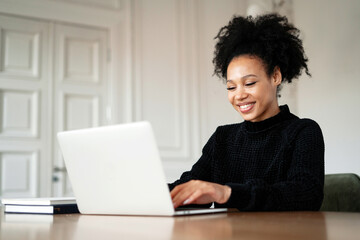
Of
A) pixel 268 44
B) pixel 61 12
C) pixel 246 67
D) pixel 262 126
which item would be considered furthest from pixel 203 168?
pixel 61 12

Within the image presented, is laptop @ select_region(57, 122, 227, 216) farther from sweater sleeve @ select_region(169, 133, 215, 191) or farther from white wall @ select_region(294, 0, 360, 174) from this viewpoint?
white wall @ select_region(294, 0, 360, 174)

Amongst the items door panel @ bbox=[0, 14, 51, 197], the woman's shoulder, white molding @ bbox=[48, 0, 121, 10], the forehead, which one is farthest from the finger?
white molding @ bbox=[48, 0, 121, 10]

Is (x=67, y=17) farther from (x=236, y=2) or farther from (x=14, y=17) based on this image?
(x=236, y=2)

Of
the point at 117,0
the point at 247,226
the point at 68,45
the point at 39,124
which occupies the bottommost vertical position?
the point at 247,226

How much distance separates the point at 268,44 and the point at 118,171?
33.3 inches

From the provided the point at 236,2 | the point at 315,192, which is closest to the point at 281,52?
the point at 315,192

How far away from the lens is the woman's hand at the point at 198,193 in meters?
1.01

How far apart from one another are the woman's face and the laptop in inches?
21.5

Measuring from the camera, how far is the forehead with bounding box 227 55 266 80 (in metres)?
1.57

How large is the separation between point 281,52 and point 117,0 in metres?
2.58

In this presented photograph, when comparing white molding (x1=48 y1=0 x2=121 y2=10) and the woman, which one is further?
white molding (x1=48 y1=0 x2=121 y2=10)

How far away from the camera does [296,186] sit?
1201 millimetres

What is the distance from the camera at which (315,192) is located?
122 cm

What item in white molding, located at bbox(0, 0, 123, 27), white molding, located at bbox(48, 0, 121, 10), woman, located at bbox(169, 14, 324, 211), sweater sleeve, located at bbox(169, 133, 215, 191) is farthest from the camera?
white molding, located at bbox(48, 0, 121, 10)
